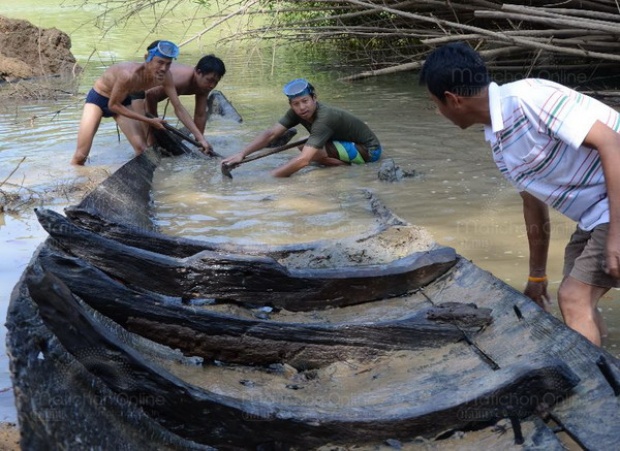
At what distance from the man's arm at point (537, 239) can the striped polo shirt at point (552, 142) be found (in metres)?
0.38

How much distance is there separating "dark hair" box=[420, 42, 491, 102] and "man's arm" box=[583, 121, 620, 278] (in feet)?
1.38

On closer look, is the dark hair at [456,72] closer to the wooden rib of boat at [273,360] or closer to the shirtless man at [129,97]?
the wooden rib of boat at [273,360]

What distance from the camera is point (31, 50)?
15039 millimetres

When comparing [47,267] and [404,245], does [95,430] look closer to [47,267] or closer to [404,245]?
[47,267]

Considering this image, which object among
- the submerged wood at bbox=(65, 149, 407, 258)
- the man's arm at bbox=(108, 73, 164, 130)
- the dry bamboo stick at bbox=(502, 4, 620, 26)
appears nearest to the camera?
the submerged wood at bbox=(65, 149, 407, 258)

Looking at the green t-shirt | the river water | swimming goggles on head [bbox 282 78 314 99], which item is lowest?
the river water

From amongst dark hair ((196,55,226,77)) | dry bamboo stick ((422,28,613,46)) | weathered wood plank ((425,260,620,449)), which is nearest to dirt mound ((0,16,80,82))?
dark hair ((196,55,226,77))

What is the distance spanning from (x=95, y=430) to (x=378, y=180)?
16.7ft

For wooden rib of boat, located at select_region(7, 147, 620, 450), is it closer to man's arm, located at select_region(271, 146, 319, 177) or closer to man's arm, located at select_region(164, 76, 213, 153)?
man's arm, located at select_region(271, 146, 319, 177)

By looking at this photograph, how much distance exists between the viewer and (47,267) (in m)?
2.98

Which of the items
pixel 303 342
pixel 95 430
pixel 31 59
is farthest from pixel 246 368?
pixel 31 59

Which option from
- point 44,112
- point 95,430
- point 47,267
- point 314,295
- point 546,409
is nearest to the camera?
point 95,430

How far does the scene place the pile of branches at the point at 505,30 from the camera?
8.31 meters

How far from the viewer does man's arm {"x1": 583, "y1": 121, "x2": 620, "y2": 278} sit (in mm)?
2730
